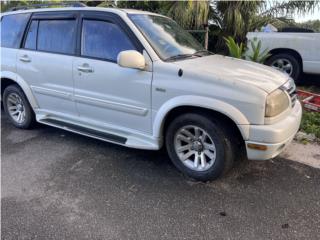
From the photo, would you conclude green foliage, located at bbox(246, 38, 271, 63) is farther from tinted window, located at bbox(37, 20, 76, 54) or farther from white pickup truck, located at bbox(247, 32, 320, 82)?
tinted window, located at bbox(37, 20, 76, 54)

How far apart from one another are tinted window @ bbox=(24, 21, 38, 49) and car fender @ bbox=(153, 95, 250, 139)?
2.40m

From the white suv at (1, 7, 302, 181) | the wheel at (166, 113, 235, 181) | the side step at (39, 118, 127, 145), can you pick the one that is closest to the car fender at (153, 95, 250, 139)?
the white suv at (1, 7, 302, 181)

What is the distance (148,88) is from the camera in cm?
379

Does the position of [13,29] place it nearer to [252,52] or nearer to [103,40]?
[103,40]

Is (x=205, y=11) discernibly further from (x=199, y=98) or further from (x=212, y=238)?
(x=212, y=238)

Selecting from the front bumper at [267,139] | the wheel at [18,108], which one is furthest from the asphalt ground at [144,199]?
the wheel at [18,108]

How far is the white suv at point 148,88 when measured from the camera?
3.36m

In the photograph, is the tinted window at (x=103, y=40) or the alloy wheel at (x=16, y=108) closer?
the tinted window at (x=103, y=40)

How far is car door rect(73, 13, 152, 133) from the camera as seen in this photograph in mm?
3896

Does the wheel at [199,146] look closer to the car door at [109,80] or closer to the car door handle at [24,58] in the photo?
the car door at [109,80]

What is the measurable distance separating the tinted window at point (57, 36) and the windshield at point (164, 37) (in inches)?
36.4

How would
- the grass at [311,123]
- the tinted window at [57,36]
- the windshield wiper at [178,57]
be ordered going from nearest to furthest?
1. the windshield wiper at [178,57]
2. the tinted window at [57,36]
3. the grass at [311,123]

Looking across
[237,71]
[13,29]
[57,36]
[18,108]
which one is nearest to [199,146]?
[237,71]

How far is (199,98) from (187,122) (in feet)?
1.07
